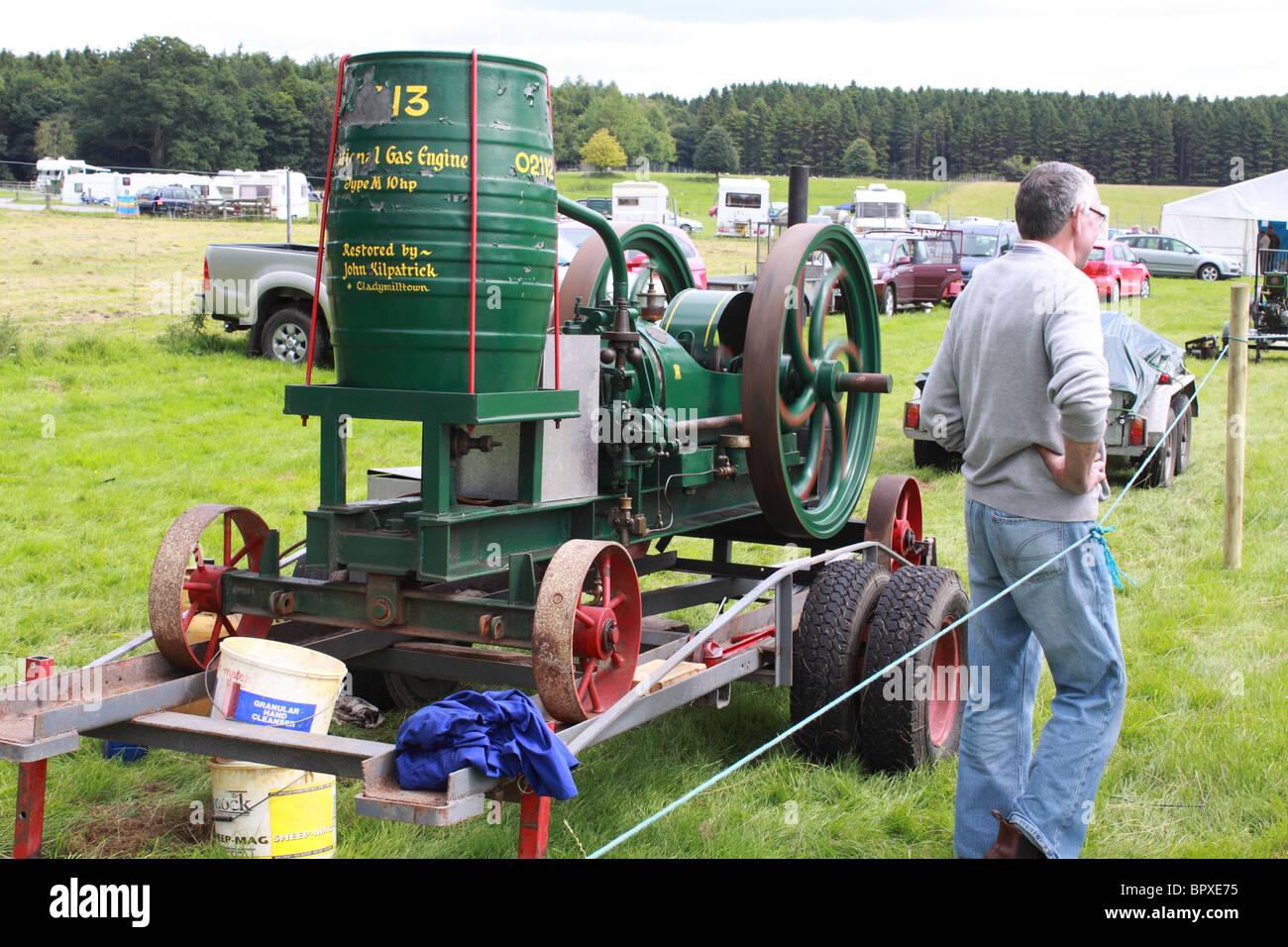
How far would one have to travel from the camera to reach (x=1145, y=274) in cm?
3238

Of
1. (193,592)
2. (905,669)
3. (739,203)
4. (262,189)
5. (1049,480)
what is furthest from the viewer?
(739,203)

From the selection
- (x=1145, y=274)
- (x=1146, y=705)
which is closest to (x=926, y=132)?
(x=1145, y=274)

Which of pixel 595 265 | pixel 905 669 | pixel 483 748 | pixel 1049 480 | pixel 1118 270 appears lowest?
pixel 905 669

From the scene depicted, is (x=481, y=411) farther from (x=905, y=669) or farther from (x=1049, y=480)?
(x=905, y=669)

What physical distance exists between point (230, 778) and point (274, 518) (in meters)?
5.19

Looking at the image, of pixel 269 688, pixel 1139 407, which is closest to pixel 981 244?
pixel 1139 407

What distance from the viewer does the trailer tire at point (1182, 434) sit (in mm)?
11436

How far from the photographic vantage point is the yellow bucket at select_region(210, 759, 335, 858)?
3.83 meters

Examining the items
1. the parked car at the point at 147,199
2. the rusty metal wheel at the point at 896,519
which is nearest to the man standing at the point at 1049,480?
the rusty metal wheel at the point at 896,519

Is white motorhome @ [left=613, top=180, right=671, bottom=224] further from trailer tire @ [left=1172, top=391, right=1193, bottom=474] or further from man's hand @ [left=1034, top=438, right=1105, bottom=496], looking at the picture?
man's hand @ [left=1034, top=438, right=1105, bottom=496]

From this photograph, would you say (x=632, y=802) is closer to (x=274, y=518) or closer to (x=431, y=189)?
(x=431, y=189)

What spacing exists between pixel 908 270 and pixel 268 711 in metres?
23.9

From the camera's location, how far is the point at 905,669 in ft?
15.8

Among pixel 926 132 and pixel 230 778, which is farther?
pixel 926 132
